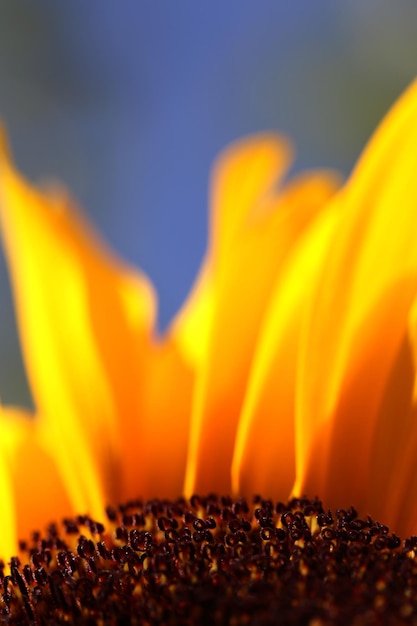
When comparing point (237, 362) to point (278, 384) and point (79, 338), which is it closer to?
point (278, 384)

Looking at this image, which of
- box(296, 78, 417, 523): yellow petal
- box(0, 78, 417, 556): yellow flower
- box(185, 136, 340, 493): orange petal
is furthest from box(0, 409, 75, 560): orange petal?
box(296, 78, 417, 523): yellow petal

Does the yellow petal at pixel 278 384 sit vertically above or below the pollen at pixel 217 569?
above

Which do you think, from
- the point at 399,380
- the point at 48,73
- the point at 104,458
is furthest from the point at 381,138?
the point at 48,73

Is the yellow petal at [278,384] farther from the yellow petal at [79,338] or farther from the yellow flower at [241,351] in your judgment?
the yellow petal at [79,338]

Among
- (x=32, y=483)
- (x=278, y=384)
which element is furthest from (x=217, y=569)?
(x=32, y=483)

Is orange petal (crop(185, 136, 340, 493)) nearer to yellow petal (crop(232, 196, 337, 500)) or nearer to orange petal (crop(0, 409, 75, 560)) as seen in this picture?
yellow petal (crop(232, 196, 337, 500))

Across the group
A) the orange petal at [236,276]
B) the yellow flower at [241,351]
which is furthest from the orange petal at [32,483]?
the orange petal at [236,276]

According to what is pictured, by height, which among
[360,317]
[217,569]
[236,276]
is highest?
[236,276]
